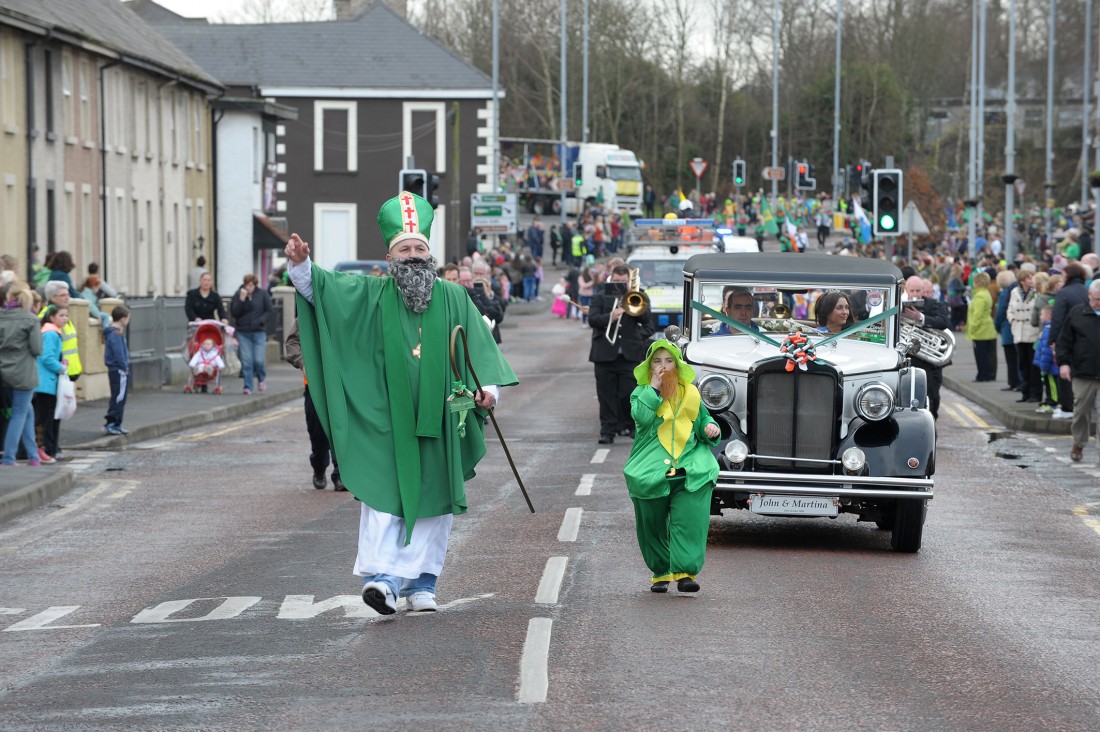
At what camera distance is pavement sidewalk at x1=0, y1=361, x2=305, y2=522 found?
1675 centimetres

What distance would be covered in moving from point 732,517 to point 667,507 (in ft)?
13.9

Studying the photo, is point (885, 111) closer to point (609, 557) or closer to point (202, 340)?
point (202, 340)

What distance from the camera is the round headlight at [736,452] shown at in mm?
12945

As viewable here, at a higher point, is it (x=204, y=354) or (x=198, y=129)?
(x=198, y=129)

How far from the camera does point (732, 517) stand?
49.2 feet

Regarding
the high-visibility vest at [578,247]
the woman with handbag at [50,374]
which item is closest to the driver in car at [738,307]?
the woman with handbag at [50,374]

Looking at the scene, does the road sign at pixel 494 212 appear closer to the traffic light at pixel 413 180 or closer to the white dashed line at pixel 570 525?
the traffic light at pixel 413 180

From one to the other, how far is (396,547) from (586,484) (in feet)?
24.1

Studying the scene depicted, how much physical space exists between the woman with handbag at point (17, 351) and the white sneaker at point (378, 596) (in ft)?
31.3

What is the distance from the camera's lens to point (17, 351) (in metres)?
18.1

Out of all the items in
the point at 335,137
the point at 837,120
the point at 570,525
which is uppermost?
the point at 837,120

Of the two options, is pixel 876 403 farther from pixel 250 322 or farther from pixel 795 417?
pixel 250 322

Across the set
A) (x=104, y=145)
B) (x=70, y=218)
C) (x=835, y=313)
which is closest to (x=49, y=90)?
(x=70, y=218)

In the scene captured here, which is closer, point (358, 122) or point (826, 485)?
point (826, 485)
